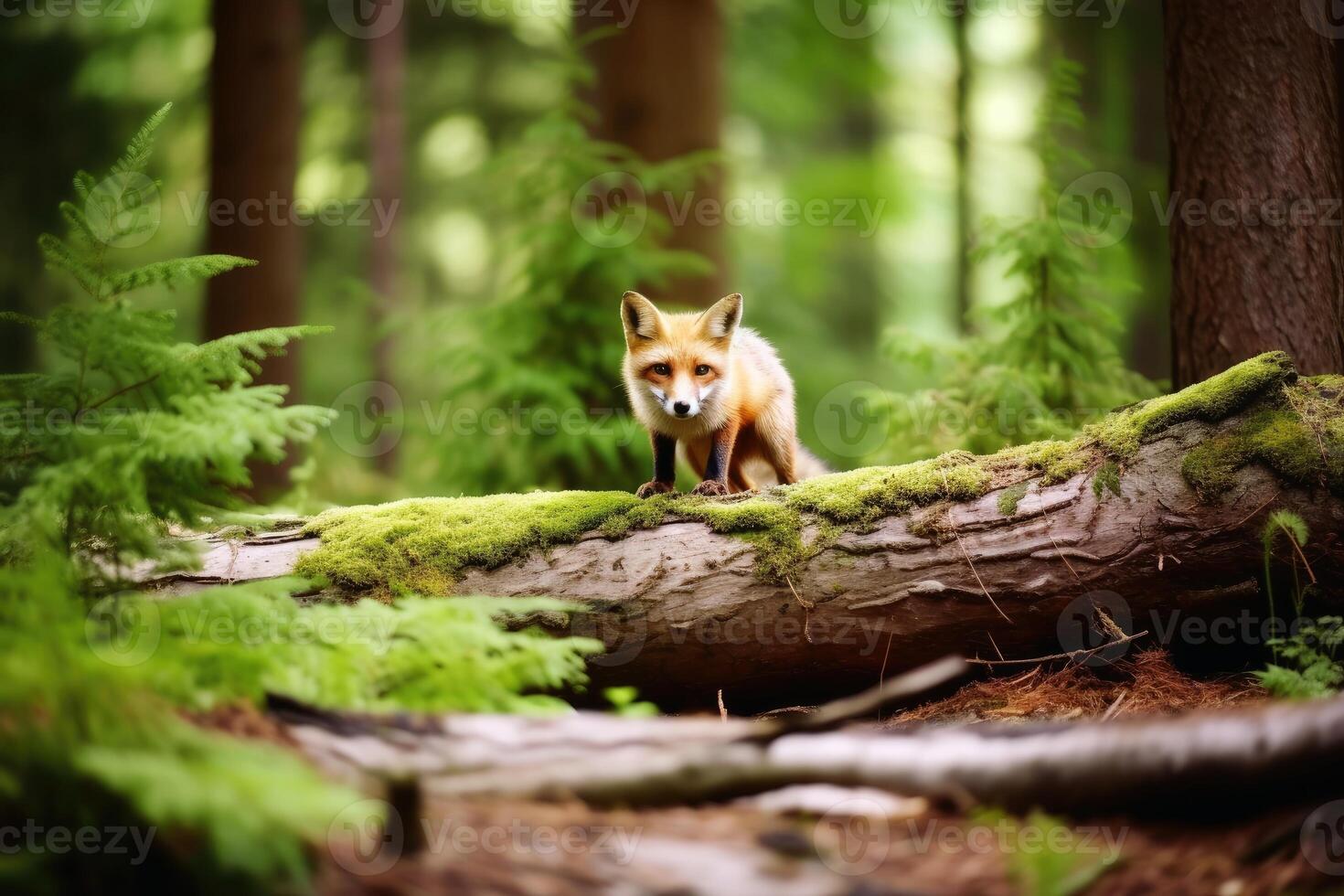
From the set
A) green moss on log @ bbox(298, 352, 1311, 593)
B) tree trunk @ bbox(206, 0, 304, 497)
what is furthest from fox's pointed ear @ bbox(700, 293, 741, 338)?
tree trunk @ bbox(206, 0, 304, 497)

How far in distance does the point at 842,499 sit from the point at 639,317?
1.81 metres

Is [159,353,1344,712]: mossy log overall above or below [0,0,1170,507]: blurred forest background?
below

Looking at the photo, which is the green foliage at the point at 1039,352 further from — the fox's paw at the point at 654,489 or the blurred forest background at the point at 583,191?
the fox's paw at the point at 654,489

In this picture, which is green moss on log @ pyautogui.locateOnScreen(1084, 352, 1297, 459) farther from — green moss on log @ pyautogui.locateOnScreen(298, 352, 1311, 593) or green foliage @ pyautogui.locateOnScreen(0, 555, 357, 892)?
green foliage @ pyautogui.locateOnScreen(0, 555, 357, 892)

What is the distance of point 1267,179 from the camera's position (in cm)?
490

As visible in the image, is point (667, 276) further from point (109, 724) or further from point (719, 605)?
point (109, 724)

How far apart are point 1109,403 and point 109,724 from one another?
639cm

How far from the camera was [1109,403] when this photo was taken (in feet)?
20.6

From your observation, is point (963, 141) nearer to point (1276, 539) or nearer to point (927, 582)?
point (1276, 539)

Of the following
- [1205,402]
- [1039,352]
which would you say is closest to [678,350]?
[1205,402]

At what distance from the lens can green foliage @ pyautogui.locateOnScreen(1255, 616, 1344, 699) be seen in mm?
3338

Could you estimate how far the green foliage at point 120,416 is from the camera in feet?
10.7

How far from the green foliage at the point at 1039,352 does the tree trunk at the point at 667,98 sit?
3.63m

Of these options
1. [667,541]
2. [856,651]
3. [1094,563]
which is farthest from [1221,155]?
[667,541]
